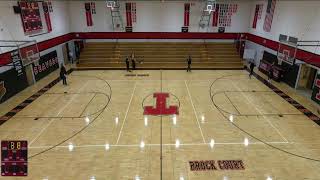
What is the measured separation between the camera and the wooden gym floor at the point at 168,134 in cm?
867

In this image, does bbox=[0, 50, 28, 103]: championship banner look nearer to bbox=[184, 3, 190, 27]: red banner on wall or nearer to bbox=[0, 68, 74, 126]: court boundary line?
bbox=[0, 68, 74, 126]: court boundary line

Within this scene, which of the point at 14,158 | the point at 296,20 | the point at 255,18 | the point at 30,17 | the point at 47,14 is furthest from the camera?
the point at 255,18

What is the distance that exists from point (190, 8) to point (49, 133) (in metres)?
18.7

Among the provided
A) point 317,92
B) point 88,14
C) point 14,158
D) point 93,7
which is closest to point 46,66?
point 88,14

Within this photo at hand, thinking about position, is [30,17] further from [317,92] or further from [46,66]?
[317,92]

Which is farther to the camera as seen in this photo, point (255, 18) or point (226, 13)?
point (226, 13)

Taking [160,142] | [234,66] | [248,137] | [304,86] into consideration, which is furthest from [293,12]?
[160,142]

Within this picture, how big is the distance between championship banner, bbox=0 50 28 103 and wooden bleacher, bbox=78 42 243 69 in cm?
676

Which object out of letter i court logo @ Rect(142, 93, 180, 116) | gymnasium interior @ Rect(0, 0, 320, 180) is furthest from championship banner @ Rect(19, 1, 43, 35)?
letter i court logo @ Rect(142, 93, 180, 116)

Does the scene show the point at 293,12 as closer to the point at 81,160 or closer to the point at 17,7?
the point at 81,160

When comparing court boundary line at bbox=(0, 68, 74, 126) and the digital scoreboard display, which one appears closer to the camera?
the digital scoreboard display

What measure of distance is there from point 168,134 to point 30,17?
1447cm

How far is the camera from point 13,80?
15.7m

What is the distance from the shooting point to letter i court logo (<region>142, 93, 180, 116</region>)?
1323 centimetres
